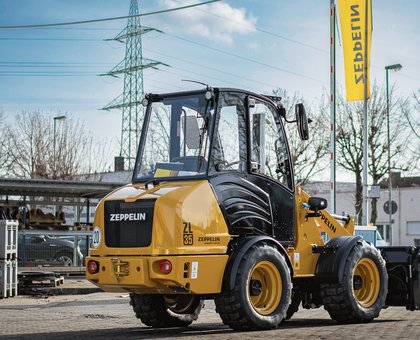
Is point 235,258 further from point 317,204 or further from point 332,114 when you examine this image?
point 332,114

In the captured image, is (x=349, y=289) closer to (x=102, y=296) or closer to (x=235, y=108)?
(x=235, y=108)

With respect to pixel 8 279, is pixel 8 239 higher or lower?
higher

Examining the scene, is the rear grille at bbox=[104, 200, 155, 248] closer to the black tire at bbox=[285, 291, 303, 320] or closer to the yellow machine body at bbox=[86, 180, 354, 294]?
the yellow machine body at bbox=[86, 180, 354, 294]

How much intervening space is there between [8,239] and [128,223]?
8.69m

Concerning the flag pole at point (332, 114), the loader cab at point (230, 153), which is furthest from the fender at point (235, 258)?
the flag pole at point (332, 114)

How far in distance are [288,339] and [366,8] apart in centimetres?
1686

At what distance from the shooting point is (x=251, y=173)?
37.9 ft

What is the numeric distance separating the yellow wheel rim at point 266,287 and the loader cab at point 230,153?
0.54m

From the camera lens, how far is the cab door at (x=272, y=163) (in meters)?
11.6

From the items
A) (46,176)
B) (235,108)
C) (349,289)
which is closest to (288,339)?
(349,289)

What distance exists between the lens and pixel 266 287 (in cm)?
1130

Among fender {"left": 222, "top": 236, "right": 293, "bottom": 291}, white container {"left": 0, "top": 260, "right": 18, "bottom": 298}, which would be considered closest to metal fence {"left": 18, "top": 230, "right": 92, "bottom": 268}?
white container {"left": 0, "top": 260, "right": 18, "bottom": 298}

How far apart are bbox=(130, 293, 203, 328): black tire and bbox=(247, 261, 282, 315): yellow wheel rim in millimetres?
1118

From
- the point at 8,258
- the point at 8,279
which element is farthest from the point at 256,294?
the point at 8,279
